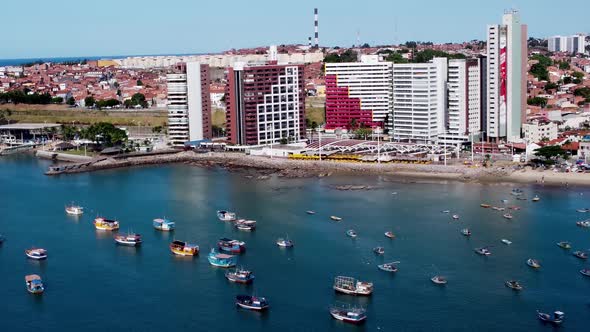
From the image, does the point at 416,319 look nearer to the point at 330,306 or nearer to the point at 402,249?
the point at 330,306

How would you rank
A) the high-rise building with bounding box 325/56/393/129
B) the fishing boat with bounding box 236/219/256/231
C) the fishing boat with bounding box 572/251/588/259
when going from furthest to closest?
the high-rise building with bounding box 325/56/393/129 → the fishing boat with bounding box 236/219/256/231 → the fishing boat with bounding box 572/251/588/259

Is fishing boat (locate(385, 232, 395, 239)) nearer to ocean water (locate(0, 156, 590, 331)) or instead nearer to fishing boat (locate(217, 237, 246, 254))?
ocean water (locate(0, 156, 590, 331))

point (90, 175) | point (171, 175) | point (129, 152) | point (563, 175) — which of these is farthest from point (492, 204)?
point (129, 152)

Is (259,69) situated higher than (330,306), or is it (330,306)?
(259,69)

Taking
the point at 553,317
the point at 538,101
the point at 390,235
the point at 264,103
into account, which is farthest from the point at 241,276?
the point at 538,101

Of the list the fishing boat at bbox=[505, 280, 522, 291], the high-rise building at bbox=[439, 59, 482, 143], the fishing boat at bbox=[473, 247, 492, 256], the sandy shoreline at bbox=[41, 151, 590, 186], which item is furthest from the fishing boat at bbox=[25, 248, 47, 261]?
the high-rise building at bbox=[439, 59, 482, 143]

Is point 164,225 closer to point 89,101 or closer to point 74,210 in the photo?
point 74,210
